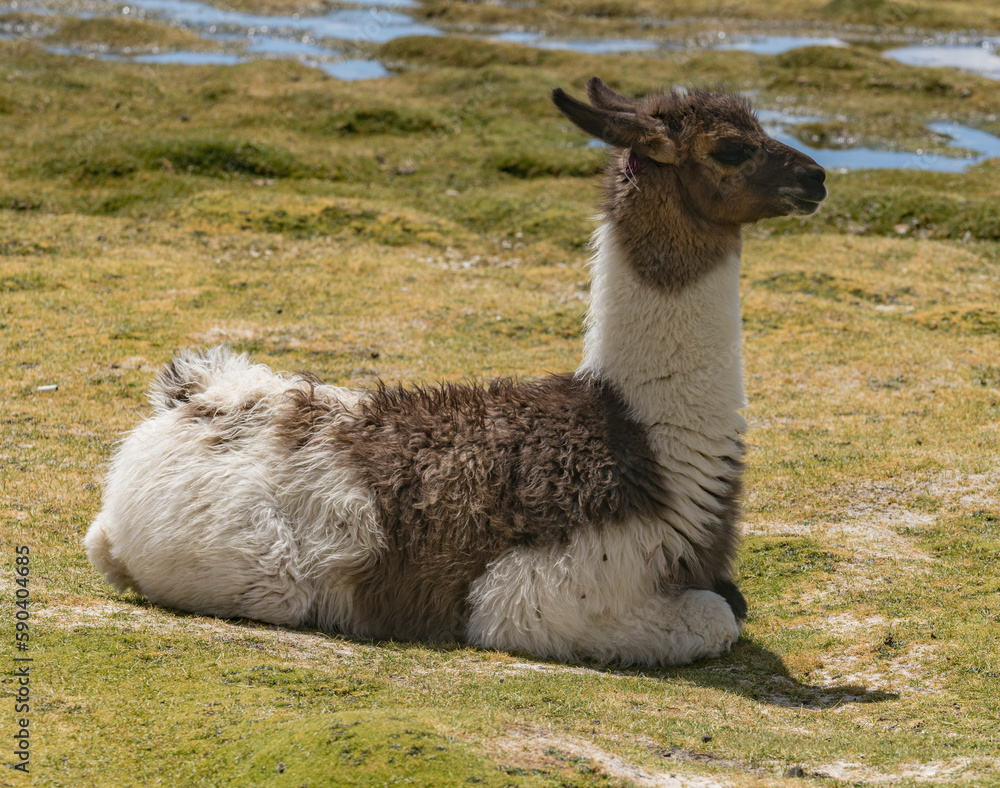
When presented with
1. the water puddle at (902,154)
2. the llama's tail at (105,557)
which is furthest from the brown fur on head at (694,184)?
the water puddle at (902,154)

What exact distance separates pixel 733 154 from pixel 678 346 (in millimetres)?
1282

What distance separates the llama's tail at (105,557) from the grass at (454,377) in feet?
0.49

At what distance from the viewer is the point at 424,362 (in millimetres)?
13375

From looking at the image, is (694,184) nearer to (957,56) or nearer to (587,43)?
(587,43)

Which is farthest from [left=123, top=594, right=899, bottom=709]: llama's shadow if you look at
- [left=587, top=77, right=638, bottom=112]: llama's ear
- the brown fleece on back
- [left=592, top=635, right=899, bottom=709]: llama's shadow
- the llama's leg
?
[left=587, top=77, right=638, bottom=112]: llama's ear

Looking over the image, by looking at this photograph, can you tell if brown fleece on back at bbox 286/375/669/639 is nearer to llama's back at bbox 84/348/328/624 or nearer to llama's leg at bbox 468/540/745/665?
llama's leg at bbox 468/540/745/665

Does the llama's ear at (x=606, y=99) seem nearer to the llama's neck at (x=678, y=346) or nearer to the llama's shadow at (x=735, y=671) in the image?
the llama's neck at (x=678, y=346)

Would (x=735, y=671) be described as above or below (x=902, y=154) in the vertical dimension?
below

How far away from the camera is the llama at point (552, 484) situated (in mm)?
6301

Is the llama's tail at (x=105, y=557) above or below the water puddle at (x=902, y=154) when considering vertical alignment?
below

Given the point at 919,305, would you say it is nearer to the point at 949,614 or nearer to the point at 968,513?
the point at 968,513

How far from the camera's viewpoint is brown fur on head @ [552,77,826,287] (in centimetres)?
648

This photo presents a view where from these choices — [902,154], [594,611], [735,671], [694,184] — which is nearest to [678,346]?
[694,184]

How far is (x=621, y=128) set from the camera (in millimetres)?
6270
